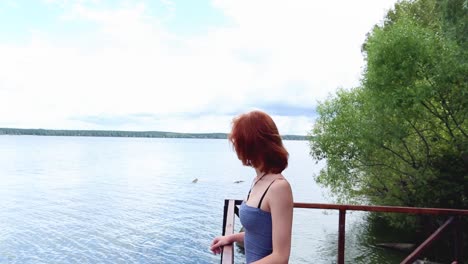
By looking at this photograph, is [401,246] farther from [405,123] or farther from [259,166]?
[259,166]

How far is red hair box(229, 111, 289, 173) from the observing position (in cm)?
197

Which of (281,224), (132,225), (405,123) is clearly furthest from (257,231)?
(132,225)

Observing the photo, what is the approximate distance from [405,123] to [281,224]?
1678 cm

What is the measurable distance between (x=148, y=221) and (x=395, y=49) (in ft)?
65.8

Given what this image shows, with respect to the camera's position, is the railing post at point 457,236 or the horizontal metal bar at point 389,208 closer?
the horizontal metal bar at point 389,208

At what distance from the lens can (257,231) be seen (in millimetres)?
1959

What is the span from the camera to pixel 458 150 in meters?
15.8

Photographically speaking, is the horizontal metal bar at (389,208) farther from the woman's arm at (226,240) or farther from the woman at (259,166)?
the woman at (259,166)

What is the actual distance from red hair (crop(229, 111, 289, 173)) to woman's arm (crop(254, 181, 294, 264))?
9.5 inches

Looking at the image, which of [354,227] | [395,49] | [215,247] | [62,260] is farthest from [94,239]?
[215,247]

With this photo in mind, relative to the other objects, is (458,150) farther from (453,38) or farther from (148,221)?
(148,221)

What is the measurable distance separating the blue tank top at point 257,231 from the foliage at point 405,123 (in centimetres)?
961

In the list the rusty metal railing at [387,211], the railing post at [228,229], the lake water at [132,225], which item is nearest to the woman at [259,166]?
the railing post at [228,229]

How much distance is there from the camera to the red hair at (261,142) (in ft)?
6.45
